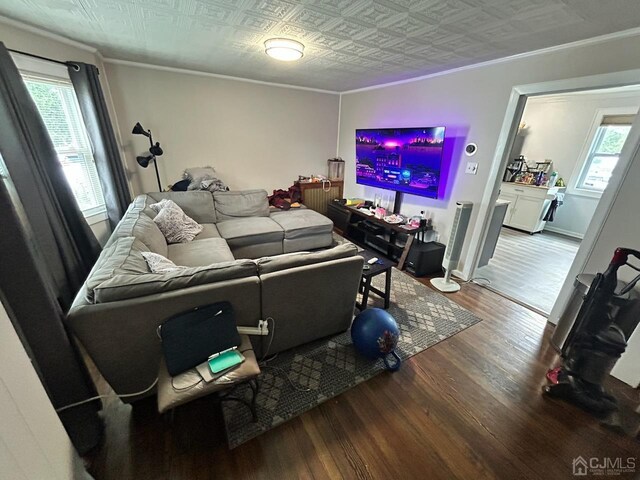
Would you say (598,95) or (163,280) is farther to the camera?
(598,95)

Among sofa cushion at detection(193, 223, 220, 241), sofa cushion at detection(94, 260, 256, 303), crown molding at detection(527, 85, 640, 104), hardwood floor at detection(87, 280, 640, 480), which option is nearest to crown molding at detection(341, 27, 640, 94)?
crown molding at detection(527, 85, 640, 104)

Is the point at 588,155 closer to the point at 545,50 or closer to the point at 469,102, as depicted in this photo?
the point at 469,102

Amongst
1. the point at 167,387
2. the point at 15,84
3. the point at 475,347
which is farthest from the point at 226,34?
the point at 475,347

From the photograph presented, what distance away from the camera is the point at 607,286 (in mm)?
1556

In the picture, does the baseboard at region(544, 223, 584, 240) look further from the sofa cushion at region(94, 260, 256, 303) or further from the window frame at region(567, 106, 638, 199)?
the sofa cushion at region(94, 260, 256, 303)

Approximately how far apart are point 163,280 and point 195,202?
216 cm

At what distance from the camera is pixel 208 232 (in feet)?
9.85

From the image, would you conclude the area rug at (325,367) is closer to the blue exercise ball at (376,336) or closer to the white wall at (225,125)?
the blue exercise ball at (376,336)

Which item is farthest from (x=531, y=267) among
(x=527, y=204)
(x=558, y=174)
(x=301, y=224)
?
(x=301, y=224)

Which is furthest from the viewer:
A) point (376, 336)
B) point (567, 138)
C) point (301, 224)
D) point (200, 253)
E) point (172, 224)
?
point (567, 138)

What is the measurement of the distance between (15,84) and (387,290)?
3.31 meters

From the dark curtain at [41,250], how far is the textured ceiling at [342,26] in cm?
75

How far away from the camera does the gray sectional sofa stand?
1.24m

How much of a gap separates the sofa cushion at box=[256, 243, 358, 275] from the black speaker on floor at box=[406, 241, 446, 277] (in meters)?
1.50
